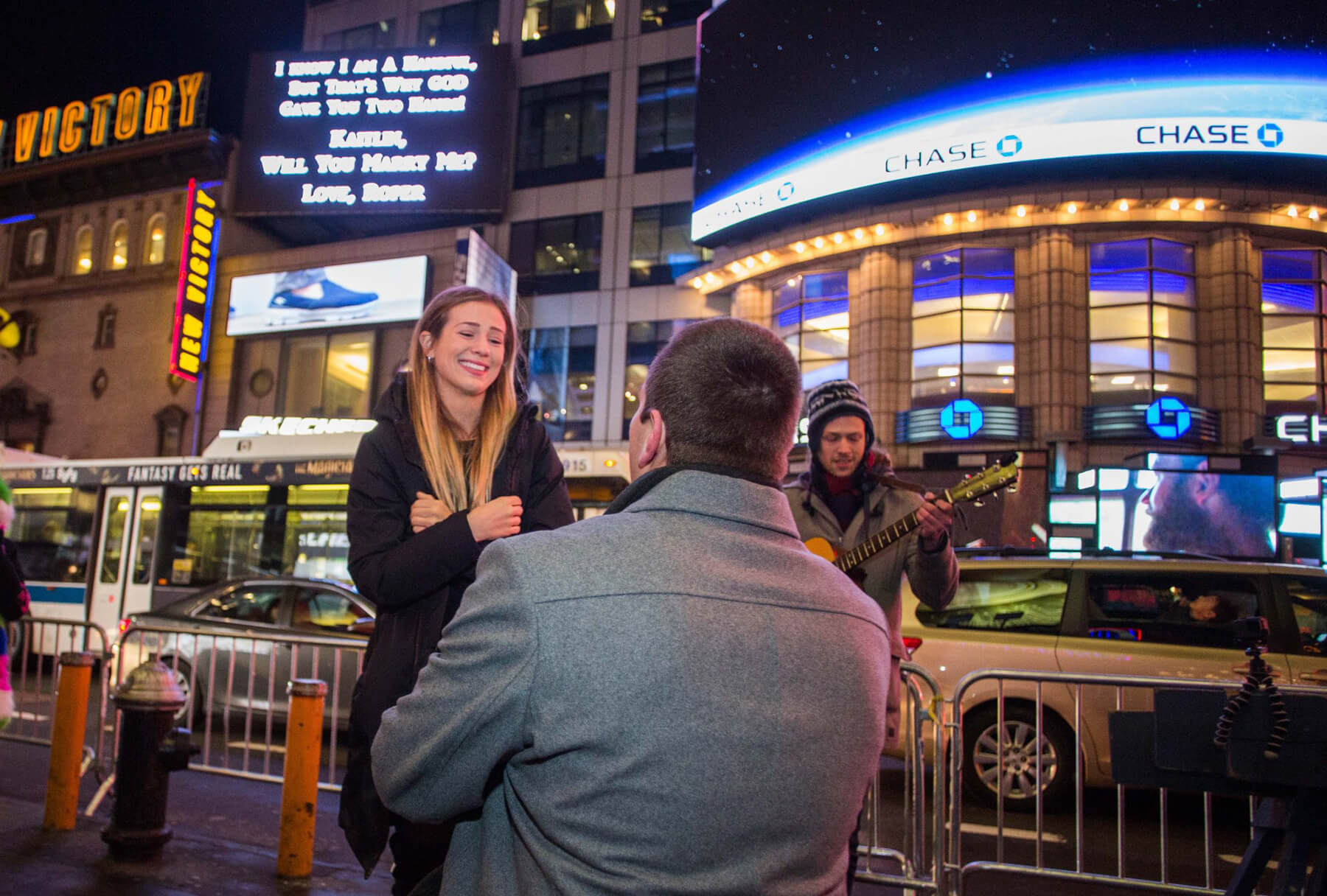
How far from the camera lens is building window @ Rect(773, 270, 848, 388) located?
69.0 ft

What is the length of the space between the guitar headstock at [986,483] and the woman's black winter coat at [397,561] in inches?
96.2

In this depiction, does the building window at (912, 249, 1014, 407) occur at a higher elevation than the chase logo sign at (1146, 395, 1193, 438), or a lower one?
higher

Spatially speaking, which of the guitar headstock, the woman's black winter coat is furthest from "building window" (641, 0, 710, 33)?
the woman's black winter coat

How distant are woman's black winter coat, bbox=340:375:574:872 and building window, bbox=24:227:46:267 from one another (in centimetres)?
3495

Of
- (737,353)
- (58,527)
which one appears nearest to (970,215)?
(58,527)

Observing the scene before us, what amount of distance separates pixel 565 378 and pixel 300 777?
2051 centimetres

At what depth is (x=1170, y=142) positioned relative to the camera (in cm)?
1817

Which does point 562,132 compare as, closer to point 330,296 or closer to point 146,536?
point 330,296

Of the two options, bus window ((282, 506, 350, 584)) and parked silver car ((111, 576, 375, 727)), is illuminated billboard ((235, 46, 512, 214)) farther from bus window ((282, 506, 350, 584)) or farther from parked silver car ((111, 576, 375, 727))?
parked silver car ((111, 576, 375, 727))

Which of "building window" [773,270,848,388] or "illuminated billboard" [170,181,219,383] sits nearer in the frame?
"building window" [773,270,848,388]

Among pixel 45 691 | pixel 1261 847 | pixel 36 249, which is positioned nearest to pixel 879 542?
pixel 1261 847

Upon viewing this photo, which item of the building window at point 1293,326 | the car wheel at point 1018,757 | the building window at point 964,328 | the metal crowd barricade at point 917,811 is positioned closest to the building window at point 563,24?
the building window at point 964,328

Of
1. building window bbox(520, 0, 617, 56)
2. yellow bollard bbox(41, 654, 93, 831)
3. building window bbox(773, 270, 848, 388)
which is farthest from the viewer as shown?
building window bbox(520, 0, 617, 56)

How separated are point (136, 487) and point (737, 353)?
604 inches
